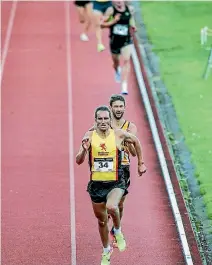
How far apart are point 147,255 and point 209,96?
7.54m

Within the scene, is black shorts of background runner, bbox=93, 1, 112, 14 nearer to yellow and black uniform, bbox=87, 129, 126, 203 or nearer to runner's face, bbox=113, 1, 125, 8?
runner's face, bbox=113, 1, 125, 8

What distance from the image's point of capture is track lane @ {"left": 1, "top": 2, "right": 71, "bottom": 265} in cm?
1145

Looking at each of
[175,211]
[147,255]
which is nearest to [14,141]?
[175,211]

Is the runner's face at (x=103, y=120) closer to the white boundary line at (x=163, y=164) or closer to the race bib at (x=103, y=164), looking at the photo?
the race bib at (x=103, y=164)

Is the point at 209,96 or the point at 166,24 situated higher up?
the point at 209,96

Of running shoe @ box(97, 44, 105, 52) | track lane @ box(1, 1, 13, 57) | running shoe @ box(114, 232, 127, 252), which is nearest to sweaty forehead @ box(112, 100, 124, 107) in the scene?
running shoe @ box(114, 232, 127, 252)

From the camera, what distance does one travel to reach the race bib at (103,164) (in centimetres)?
969

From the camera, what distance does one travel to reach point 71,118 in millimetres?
16656

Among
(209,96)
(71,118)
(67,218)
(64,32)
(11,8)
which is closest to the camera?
(67,218)

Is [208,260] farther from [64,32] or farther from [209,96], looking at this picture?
[64,32]

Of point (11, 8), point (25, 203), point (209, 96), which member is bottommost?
point (11, 8)

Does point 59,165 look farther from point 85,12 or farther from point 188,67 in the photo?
point 85,12

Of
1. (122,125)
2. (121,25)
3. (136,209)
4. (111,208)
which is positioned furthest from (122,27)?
(111,208)

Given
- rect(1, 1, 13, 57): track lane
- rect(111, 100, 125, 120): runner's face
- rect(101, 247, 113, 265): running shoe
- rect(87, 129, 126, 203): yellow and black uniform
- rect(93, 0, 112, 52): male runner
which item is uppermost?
rect(111, 100, 125, 120): runner's face
